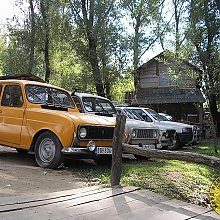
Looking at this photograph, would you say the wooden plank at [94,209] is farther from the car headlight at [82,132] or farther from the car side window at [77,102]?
the car side window at [77,102]

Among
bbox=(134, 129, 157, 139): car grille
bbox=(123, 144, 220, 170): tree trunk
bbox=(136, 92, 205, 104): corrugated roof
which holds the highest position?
bbox=(136, 92, 205, 104): corrugated roof

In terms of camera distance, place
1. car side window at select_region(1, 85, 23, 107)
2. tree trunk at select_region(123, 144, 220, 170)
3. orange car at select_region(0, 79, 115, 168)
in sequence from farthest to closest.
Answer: car side window at select_region(1, 85, 23, 107), orange car at select_region(0, 79, 115, 168), tree trunk at select_region(123, 144, 220, 170)

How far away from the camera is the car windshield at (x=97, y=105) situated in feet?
32.9

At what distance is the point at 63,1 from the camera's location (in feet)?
69.7

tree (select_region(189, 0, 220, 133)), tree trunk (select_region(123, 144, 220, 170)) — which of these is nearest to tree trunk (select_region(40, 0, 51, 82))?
tree (select_region(189, 0, 220, 133))

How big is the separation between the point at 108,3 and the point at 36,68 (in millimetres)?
8167

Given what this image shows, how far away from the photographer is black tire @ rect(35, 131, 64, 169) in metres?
7.54

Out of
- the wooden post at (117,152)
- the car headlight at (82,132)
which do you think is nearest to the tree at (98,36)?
the car headlight at (82,132)

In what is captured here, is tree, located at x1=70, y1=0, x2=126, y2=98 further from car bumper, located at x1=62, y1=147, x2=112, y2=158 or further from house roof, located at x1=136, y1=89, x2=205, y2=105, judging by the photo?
car bumper, located at x1=62, y1=147, x2=112, y2=158

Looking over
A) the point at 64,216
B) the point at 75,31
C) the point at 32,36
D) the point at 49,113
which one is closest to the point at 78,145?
the point at 49,113

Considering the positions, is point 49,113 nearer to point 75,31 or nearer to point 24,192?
point 24,192

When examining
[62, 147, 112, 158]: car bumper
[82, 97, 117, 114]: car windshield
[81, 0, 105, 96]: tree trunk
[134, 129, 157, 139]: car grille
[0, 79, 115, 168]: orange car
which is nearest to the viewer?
[62, 147, 112, 158]: car bumper

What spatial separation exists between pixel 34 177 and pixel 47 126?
4.82 feet

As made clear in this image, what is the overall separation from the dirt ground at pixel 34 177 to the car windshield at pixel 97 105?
176 cm
